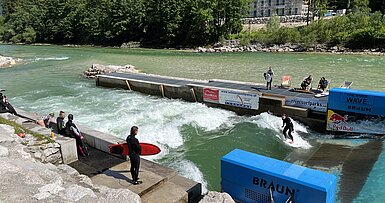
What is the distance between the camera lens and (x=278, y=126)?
1753 centimetres

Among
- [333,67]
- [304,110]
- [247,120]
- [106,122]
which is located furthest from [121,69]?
[333,67]

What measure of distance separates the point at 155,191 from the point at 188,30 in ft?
241

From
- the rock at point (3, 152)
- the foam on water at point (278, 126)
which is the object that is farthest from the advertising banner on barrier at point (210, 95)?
the rock at point (3, 152)

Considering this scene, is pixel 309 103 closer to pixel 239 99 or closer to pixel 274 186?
pixel 239 99

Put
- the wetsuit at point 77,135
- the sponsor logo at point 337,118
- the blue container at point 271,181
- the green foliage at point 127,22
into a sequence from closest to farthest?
the blue container at point 271,181
the wetsuit at point 77,135
the sponsor logo at point 337,118
the green foliage at point 127,22

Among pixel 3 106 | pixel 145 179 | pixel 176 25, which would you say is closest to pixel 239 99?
pixel 145 179

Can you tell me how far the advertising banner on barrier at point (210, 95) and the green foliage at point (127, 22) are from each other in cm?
5535

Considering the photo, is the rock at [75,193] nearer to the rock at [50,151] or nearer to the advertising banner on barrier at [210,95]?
the rock at [50,151]

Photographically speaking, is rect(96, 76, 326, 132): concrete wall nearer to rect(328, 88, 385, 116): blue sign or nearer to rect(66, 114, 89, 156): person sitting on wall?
rect(328, 88, 385, 116): blue sign

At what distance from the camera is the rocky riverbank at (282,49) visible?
5359 centimetres

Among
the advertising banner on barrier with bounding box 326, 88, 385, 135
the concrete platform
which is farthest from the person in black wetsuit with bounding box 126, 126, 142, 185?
the advertising banner on barrier with bounding box 326, 88, 385, 135

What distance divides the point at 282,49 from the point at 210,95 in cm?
4342

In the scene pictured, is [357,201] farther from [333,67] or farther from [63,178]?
[333,67]

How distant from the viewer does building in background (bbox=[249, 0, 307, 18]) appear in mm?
94025
